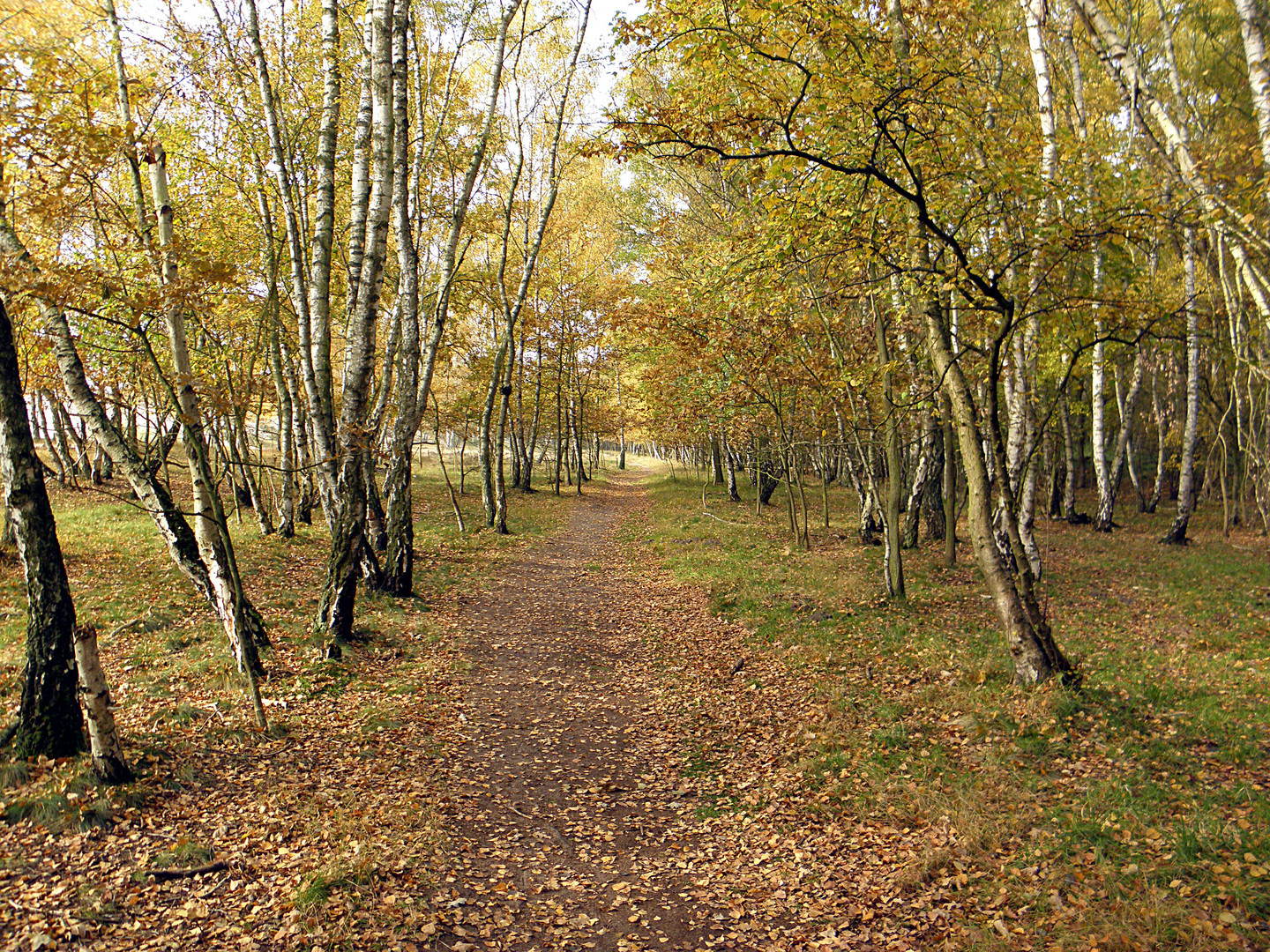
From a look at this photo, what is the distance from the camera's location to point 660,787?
23.4 ft

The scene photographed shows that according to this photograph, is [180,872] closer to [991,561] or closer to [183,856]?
[183,856]

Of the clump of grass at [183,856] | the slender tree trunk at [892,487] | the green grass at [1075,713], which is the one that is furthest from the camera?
the slender tree trunk at [892,487]

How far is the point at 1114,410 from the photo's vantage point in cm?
3162

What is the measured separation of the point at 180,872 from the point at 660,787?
428 cm

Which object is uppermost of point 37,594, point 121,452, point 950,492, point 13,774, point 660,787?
point 121,452

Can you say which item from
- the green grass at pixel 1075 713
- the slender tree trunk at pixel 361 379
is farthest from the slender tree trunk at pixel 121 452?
the green grass at pixel 1075 713

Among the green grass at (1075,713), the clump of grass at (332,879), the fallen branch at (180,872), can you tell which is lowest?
the green grass at (1075,713)

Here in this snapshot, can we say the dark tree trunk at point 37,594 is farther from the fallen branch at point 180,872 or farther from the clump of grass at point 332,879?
the clump of grass at point 332,879

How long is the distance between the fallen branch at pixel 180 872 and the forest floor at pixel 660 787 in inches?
1.9

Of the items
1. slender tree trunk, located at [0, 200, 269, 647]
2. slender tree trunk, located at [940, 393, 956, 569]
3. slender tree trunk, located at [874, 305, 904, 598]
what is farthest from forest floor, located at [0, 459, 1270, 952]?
slender tree trunk, located at [940, 393, 956, 569]

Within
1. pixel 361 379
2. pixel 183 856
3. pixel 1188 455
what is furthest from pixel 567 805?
pixel 1188 455

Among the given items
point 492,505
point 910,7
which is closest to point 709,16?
point 910,7

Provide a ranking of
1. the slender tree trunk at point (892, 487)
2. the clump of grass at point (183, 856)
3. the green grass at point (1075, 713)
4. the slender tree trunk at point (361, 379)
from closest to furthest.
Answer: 1. the clump of grass at point (183, 856)
2. the green grass at point (1075, 713)
3. the slender tree trunk at point (361, 379)
4. the slender tree trunk at point (892, 487)

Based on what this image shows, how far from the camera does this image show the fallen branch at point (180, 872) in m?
4.66
